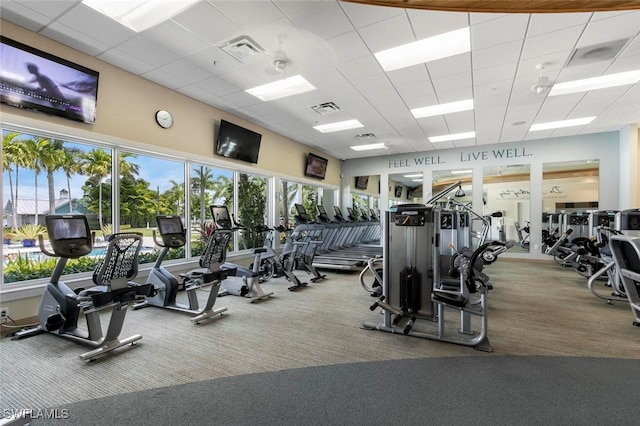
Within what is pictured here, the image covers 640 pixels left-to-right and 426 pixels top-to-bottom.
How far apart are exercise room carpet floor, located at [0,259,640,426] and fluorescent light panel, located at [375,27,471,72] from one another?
3.66m

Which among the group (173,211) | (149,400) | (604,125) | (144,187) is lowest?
(149,400)

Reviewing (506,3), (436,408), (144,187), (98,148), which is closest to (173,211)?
(144,187)

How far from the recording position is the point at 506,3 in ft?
8.75

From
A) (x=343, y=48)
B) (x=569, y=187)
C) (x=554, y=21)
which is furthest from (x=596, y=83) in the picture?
(x=569, y=187)

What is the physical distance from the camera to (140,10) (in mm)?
3299

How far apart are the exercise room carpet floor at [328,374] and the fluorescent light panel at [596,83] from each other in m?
3.81

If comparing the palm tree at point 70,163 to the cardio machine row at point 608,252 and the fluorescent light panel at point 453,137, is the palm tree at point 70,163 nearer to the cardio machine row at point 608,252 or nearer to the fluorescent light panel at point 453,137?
the cardio machine row at point 608,252

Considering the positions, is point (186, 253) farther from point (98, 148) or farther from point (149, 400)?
point (149, 400)

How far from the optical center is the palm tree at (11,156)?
3580 millimetres

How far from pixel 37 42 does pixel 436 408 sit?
5.81 metres

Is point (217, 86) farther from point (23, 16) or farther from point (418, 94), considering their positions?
point (418, 94)

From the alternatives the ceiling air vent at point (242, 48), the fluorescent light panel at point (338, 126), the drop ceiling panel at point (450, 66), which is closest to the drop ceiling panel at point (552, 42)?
the drop ceiling panel at point (450, 66)

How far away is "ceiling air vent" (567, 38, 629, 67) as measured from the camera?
3.80 m

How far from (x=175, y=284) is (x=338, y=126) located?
531 centimetres
